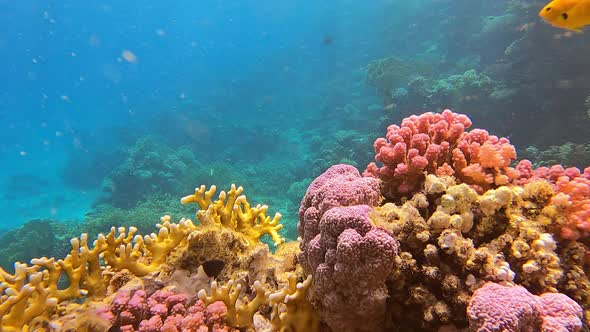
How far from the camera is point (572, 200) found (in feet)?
7.79

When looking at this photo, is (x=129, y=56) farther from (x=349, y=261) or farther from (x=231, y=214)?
(x=349, y=261)

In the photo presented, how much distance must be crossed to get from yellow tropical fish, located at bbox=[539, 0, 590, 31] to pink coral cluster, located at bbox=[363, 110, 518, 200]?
4.74ft

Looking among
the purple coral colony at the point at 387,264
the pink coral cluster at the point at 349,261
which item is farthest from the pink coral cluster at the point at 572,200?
the pink coral cluster at the point at 349,261

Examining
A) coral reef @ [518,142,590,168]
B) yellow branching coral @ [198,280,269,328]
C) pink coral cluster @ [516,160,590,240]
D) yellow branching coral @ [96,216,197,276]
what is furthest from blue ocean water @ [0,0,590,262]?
yellow branching coral @ [198,280,269,328]

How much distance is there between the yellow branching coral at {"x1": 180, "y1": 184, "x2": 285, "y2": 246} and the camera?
10.3ft

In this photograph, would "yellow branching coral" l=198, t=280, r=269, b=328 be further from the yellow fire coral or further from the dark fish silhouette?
the yellow fire coral

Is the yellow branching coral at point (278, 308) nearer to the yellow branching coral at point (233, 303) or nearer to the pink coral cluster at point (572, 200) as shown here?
the yellow branching coral at point (233, 303)

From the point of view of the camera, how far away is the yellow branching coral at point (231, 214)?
3.14 meters

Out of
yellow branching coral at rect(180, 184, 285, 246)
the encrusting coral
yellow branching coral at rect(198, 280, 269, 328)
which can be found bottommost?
yellow branching coral at rect(198, 280, 269, 328)

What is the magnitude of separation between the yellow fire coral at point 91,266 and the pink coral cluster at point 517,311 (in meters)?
2.11

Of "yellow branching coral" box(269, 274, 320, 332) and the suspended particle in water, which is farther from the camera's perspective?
the suspended particle in water

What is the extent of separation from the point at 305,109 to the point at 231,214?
Answer: 2616 cm

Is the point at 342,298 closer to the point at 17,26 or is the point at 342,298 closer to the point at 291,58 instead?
the point at 291,58

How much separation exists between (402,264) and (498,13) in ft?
84.2
